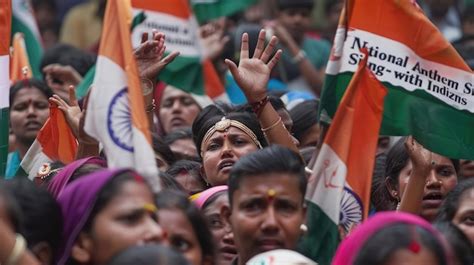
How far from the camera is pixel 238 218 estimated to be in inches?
244

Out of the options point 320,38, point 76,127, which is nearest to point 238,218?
point 76,127

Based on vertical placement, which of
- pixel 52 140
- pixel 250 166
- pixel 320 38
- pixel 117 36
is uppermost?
pixel 117 36

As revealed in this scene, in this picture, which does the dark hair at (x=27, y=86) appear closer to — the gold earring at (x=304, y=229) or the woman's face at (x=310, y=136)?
the woman's face at (x=310, y=136)

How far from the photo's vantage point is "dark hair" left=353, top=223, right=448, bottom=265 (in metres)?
5.23

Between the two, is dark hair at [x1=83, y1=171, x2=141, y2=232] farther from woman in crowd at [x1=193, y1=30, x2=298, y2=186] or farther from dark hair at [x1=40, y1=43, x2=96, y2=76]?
dark hair at [x1=40, y1=43, x2=96, y2=76]

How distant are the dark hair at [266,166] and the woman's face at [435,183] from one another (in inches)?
53.7

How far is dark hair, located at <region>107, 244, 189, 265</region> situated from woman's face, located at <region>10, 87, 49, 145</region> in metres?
4.50

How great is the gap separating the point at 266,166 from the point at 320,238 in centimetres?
42

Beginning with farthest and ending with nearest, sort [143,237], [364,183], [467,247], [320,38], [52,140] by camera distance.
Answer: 1. [320,38]
2. [52,140]
3. [364,183]
4. [467,247]
5. [143,237]

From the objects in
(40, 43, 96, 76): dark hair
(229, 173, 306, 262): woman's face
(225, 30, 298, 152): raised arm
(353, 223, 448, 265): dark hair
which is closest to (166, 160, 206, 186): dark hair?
(225, 30, 298, 152): raised arm

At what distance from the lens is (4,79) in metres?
7.42

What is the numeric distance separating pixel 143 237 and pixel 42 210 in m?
0.48

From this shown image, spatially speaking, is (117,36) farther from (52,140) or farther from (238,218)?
(52,140)

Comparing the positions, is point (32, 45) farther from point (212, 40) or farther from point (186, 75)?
point (186, 75)
